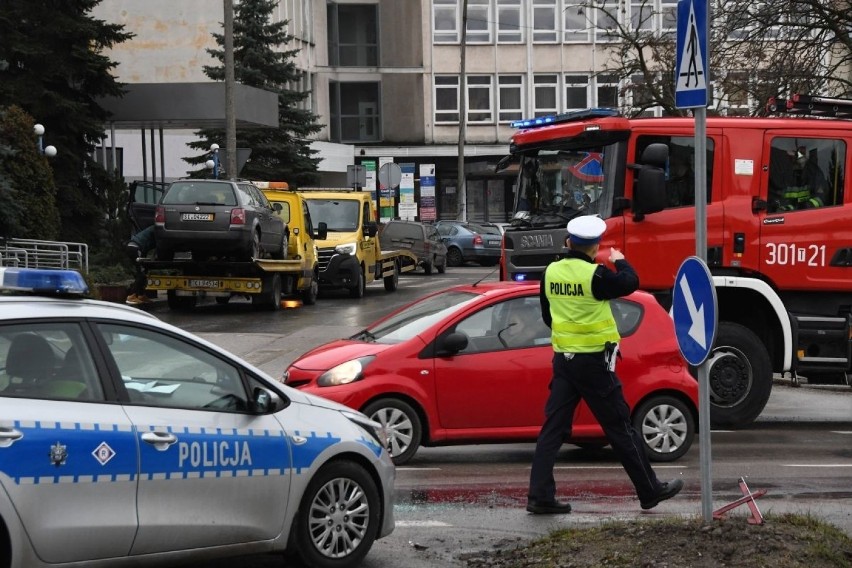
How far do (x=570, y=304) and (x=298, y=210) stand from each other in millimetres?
20053

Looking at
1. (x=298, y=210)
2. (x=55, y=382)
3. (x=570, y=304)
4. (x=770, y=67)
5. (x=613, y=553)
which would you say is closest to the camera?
(x=55, y=382)

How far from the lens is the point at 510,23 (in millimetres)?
61812

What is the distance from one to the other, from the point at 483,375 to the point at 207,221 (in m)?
14.5

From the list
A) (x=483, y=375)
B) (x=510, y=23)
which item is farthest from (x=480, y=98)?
(x=483, y=375)

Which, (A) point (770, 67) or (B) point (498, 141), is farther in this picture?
(B) point (498, 141)

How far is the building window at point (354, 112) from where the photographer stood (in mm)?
62156

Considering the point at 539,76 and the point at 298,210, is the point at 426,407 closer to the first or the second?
the point at 298,210

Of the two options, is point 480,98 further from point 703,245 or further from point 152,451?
point 152,451

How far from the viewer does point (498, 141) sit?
61031 mm

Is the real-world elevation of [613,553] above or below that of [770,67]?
below

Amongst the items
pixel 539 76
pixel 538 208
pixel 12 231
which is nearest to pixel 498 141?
pixel 539 76

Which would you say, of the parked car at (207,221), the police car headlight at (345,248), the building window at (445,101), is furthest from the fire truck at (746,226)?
the building window at (445,101)

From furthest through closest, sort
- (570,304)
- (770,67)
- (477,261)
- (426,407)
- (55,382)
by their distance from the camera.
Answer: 1. (477,261)
2. (770,67)
3. (426,407)
4. (570,304)
5. (55,382)

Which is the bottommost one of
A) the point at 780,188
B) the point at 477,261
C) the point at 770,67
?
the point at 477,261
